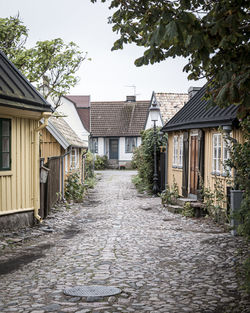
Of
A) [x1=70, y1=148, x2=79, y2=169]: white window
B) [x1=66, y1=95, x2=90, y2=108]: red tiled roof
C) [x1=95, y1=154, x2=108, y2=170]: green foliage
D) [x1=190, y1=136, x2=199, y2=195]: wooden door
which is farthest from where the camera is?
[x1=95, y1=154, x2=108, y2=170]: green foliage

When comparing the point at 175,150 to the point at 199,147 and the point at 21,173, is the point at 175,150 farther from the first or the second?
the point at 21,173

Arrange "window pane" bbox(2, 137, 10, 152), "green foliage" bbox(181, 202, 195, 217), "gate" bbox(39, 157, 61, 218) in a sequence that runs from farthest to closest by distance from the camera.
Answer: "green foliage" bbox(181, 202, 195, 217) → "gate" bbox(39, 157, 61, 218) → "window pane" bbox(2, 137, 10, 152)

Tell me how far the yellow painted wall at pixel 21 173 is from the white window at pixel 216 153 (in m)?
Result: 5.21

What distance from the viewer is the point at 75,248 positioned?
863 centimetres

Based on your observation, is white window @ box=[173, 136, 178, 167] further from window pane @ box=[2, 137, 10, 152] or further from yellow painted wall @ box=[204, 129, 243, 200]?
window pane @ box=[2, 137, 10, 152]

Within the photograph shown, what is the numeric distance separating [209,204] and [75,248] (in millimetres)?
5049

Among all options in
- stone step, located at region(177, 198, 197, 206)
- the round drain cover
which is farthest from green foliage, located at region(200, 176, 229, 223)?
the round drain cover

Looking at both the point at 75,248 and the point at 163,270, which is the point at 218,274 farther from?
the point at 75,248

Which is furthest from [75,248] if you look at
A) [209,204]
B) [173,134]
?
[173,134]

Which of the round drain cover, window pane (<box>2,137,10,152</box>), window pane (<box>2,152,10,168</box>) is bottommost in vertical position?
the round drain cover

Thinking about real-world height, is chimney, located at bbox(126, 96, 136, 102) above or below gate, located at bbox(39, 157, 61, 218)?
above

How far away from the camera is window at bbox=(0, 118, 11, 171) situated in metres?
9.85

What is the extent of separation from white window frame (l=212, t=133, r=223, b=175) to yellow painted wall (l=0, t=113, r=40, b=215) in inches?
205

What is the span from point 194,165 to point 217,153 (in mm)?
2246
